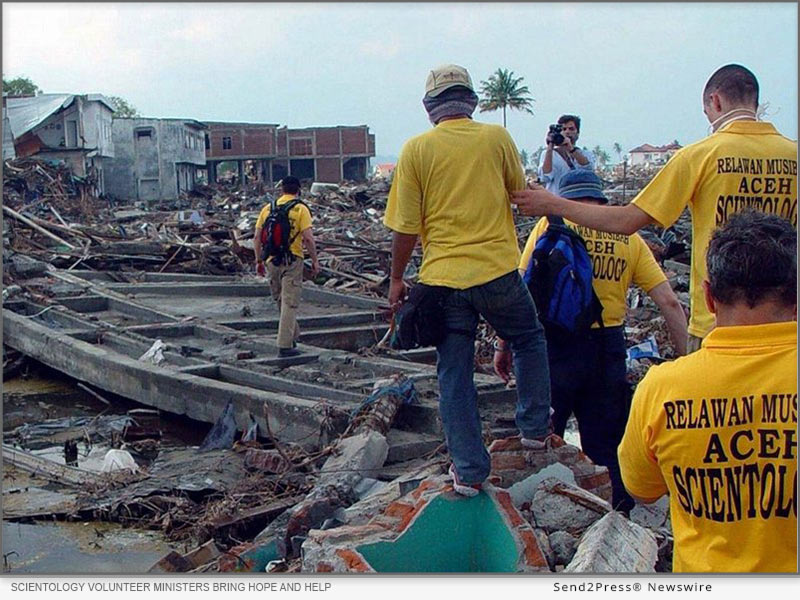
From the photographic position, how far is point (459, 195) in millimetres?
4184

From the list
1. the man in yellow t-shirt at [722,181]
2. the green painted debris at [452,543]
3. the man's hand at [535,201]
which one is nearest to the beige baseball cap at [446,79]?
the man's hand at [535,201]

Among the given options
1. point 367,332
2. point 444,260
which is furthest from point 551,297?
point 367,332

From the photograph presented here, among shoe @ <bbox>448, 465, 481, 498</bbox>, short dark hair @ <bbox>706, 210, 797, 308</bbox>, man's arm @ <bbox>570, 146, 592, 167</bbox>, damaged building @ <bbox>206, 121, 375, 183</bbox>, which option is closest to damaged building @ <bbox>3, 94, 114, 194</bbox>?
damaged building @ <bbox>206, 121, 375, 183</bbox>

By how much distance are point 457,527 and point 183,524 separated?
8.37 ft

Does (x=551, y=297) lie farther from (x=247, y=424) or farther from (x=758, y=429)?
(x=247, y=424)

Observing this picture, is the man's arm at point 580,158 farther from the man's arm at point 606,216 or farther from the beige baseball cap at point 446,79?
the man's arm at point 606,216

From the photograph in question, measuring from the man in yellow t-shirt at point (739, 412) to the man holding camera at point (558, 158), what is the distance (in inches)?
119

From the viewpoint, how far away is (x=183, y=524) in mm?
6129

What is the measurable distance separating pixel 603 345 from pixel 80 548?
3.53 metres

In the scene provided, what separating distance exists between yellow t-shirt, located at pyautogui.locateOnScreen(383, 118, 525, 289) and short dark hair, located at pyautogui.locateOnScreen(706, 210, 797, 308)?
1.83 metres

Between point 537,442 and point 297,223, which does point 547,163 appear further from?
point 297,223

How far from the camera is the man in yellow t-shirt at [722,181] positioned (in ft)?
12.3

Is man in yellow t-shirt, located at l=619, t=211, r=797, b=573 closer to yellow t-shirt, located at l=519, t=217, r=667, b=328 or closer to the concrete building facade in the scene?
yellow t-shirt, located at l=519, t=217, r=667, b=328

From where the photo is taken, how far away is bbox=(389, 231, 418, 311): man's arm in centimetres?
423
